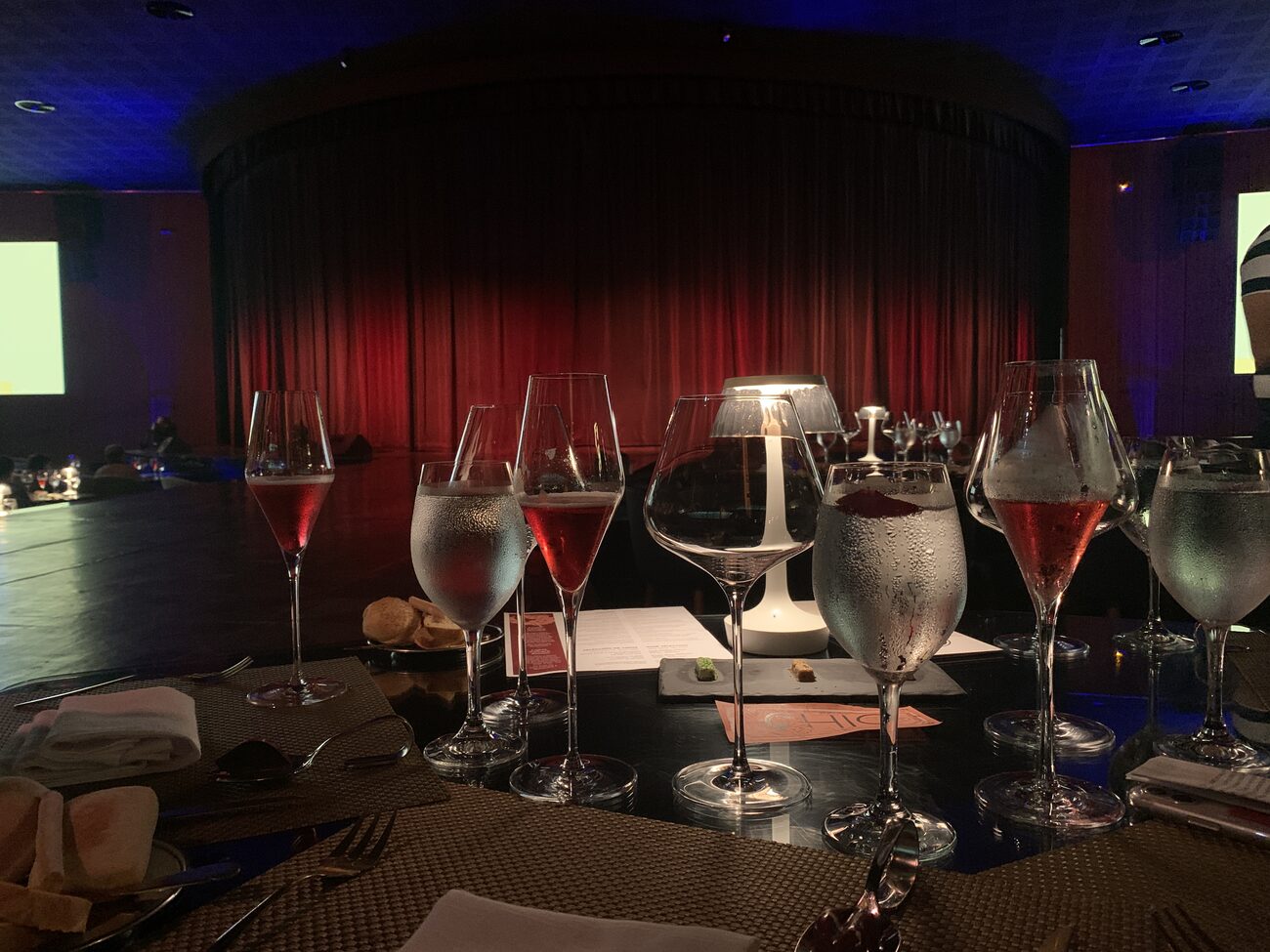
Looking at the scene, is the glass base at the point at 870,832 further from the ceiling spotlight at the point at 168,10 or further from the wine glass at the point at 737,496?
the ceiling spotlight at the point at 168,10

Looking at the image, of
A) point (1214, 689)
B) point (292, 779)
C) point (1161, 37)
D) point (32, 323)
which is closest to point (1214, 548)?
point (1214, 689)

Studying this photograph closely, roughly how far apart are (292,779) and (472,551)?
24cm

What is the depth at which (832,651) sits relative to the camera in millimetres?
1161

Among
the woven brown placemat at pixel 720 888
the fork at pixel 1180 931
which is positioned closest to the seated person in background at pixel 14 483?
the woven brown placemat at pixel 720 888

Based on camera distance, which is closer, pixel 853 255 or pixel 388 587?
pixel 388 587

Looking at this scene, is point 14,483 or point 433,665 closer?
point 433,665

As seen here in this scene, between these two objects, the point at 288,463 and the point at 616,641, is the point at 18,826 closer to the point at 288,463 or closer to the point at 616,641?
the point at 288,463

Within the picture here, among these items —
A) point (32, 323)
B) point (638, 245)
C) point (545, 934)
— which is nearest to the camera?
point (545, 934)

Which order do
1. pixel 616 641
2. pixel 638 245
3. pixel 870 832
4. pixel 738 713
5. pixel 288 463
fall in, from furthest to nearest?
pixel 638 245 → pixel 616 641 → pixel 288 463 → pixel 738 713 → pixel 870 832

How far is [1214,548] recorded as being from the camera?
0.77 m

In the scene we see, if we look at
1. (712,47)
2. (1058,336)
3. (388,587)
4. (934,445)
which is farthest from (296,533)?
(1058,336)

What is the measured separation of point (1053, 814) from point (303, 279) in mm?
10910

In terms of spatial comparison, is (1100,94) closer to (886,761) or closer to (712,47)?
(712,47)

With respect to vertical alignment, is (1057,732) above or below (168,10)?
below
